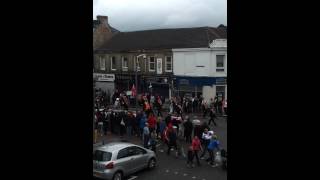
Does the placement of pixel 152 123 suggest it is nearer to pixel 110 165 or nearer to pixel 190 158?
pixel 190 158

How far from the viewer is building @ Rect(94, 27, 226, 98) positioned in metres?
31.2

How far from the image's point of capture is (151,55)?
32.5m

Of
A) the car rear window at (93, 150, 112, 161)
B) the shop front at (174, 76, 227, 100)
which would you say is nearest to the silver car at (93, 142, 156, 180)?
the car rear window at (93, 150, 112, 161)

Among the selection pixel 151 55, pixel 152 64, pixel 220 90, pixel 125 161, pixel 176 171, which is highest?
Answer: pixel 151 55

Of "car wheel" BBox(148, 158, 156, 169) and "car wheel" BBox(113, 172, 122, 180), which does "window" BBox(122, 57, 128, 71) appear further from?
"car wheel" BBox(113, 172, 122, 180)

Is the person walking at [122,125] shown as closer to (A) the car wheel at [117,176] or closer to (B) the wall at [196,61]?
(A) the car wheel at [117,176]

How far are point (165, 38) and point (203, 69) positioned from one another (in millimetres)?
6327

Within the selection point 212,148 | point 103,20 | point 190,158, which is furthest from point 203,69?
point 190,158

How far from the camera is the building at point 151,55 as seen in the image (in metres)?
31.2

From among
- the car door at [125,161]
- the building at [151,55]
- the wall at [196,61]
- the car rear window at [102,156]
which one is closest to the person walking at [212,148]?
the car door at [125,161]
